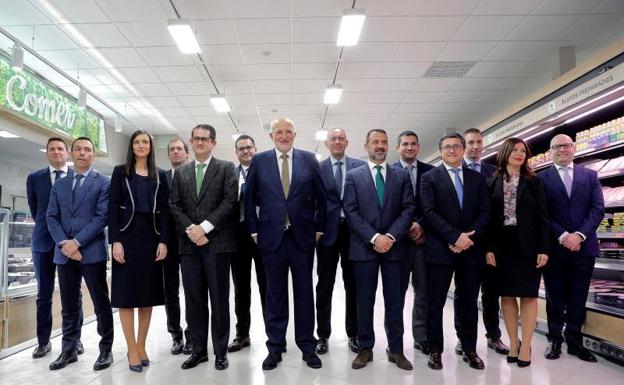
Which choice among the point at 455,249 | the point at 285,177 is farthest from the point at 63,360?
the point at 455,249

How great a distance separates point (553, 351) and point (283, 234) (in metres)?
2.14

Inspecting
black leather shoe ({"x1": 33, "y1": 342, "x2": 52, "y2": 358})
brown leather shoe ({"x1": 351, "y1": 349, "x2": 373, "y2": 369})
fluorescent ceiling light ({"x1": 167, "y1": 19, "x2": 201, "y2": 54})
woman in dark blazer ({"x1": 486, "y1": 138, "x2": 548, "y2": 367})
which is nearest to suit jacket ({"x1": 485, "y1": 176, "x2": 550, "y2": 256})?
woman in dark blazer ({"x1": 486, "y1": 138, "x2": 548, "y2": 367})

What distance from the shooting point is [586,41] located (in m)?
5.66

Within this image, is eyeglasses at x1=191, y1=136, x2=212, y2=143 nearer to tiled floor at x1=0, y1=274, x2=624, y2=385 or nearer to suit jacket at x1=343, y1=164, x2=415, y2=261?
suit jacket at x1=343, y1=164, x2=415, y2=261

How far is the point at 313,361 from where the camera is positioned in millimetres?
2658

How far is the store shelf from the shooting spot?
10.8 feet

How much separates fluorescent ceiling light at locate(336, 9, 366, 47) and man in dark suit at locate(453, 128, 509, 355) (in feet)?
6.70

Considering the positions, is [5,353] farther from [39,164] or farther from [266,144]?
[266,144]

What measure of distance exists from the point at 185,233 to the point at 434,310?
176cm

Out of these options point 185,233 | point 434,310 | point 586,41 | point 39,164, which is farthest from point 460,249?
point 39,164

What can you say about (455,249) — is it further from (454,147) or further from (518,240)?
(454,147)

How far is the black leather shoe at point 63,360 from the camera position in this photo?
2737mm

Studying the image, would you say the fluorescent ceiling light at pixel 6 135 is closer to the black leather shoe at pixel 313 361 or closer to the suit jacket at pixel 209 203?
the suit jacket at pixel 209 203

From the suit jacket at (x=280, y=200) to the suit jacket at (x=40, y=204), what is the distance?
1423 mm
